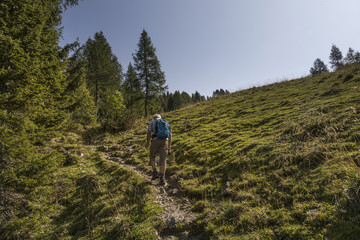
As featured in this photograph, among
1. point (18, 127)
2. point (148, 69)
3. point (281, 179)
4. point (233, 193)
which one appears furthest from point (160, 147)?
point (148, 69)

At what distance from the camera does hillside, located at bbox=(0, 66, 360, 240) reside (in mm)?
2793

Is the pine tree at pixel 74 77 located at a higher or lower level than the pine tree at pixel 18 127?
higher

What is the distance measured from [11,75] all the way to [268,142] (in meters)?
8.27

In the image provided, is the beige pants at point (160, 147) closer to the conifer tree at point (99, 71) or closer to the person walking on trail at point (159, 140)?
the person walking on trail at point (159, 140)

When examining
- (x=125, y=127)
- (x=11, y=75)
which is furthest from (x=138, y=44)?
(x=11, y=75)

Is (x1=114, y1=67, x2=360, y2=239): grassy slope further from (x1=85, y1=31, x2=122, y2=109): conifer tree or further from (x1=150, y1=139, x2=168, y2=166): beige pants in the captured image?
(x1=85, y1=31, x2=122, y2=109): conifer tree

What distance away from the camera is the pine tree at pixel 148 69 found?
23.6 metres

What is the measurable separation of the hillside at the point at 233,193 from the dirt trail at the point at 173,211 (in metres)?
0.03

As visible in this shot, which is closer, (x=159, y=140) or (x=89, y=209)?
(x=89, y=209)

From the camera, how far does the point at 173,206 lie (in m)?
4.22

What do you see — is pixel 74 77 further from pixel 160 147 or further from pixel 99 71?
pixel 99 71

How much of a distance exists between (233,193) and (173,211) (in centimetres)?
162

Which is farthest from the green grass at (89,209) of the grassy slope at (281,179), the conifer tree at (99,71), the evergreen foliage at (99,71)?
the conifer tree at (99,71)

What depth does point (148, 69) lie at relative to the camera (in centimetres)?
2366
